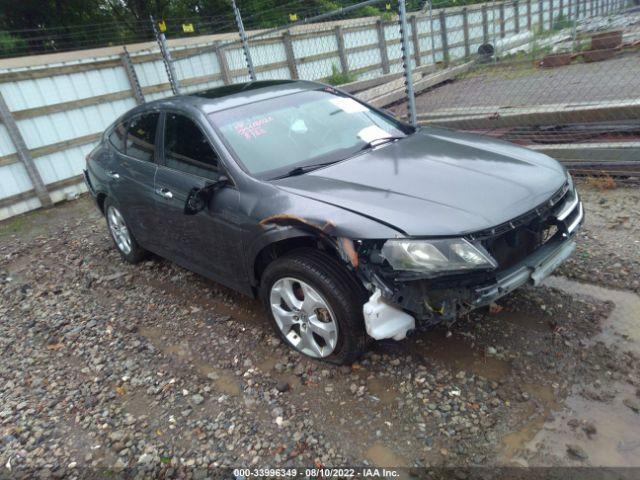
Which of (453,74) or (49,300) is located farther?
(453,74)

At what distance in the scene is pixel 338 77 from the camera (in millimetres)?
13141

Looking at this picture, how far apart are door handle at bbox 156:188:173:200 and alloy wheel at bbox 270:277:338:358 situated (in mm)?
1217

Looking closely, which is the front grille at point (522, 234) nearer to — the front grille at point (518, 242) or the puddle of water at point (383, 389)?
the front grille at point (518, 242)

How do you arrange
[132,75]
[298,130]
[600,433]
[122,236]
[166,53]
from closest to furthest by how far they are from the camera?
[600,433]
[298,130]
[122,236]
[166,53]
[132,75]

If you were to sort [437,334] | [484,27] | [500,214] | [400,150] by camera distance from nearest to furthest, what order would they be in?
[500,214]
[437,334]
[400,150]
[484,27]

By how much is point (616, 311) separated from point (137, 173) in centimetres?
373

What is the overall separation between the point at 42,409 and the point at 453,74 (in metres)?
12.6

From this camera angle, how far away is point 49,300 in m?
4.65

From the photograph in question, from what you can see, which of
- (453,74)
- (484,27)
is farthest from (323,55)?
(484,27)

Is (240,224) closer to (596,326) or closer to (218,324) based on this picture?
(218,324)

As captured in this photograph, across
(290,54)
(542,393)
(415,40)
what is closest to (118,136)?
(542,393)

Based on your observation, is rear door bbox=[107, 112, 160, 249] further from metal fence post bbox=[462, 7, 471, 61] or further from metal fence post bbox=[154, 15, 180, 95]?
metal fence post bbox=[462, 7, 471, 61]

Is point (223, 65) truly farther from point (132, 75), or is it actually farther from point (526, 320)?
point (526, 320)

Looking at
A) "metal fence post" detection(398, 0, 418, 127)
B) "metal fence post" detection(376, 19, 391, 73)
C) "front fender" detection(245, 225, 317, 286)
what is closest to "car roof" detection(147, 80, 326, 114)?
"front fender" detection(245, 225, 317, 286)
